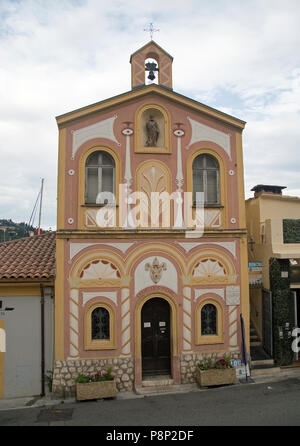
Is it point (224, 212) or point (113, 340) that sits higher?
point (224, 212)

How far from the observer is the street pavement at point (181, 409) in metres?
8.20

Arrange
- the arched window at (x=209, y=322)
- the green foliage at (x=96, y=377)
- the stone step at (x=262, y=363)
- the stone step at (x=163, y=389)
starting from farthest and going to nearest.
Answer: the stone step at (x=262, y=363)
the arched window at (x=209, y=322)
the stone step at (x=163, y=389)
the green foliage at (x=96, y=377)

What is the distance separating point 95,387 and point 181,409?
2.45m

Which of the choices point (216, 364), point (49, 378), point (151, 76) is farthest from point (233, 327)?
point (151, 76)

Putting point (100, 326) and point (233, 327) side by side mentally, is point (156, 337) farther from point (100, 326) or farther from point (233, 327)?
point (233, 327)

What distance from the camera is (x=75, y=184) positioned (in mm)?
10672

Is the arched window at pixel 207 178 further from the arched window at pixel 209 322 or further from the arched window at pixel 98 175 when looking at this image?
the arched window at pixel 209 322

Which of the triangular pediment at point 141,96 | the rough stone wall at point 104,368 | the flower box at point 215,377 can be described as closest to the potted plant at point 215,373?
the flower box at point 215,377

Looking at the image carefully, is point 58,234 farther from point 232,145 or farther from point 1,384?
point 232,145

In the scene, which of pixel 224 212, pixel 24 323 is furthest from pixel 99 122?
pixel 24 323

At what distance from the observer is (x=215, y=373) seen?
10336 mm

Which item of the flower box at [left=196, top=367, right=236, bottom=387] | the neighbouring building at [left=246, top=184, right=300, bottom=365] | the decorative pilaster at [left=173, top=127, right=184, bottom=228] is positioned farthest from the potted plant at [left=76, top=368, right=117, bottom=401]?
the neighbouring building at [left=246, top=184, right=300, bottom=365]

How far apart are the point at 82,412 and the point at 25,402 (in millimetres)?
2032

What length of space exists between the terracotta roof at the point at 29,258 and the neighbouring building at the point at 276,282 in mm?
7291
